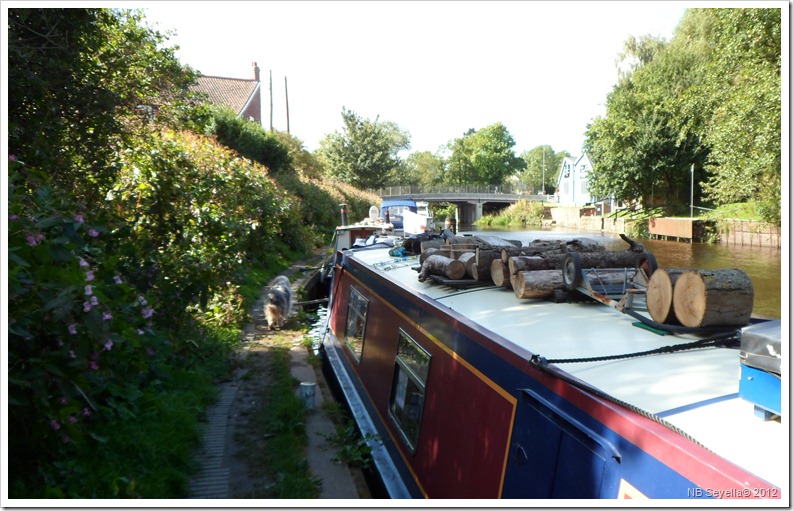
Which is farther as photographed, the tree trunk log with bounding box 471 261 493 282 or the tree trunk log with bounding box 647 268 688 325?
the tree trunk log with bounding box 471 261 493 282

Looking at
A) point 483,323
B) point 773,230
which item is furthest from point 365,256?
point 773,230

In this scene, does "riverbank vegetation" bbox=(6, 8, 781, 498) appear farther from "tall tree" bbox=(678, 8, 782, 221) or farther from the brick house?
the brick house

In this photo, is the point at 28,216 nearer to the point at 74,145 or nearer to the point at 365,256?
the point at 74,145

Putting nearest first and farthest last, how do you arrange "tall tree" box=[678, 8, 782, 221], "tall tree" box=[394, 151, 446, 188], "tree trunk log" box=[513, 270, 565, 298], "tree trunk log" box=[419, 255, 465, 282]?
"tree trunk log" box=[513, 270, 565, 298], "tree trunk log" box=[419, 255, 465, 282], "tall tree" box=[678, 8, 782, 221], "tall tree" box=[394, 151, 446, 188]

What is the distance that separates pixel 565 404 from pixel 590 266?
1.77m

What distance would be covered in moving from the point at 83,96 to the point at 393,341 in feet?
12.8

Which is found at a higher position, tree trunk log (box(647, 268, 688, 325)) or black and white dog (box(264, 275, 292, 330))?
tree trunk log (box(647, 268, 688, 325))

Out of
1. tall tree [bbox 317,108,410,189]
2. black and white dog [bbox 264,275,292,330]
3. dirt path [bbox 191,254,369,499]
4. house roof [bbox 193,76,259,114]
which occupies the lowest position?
dirt path [bbox 191,254,369,499]

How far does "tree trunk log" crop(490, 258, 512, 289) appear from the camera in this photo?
4.68 metres

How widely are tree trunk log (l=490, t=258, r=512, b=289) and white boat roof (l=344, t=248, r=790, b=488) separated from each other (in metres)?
0.11

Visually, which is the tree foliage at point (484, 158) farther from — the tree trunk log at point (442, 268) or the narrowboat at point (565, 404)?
the narrowboat at point (565, 404)

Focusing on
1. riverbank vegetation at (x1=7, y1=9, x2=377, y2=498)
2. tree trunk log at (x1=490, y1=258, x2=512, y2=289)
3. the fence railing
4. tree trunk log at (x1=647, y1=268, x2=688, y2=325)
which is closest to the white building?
the fence railing

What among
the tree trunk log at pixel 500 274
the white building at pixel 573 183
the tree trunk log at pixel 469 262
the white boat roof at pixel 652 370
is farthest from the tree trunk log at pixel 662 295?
the white building at pixel 573 183

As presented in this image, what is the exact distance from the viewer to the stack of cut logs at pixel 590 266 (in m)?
2.92
